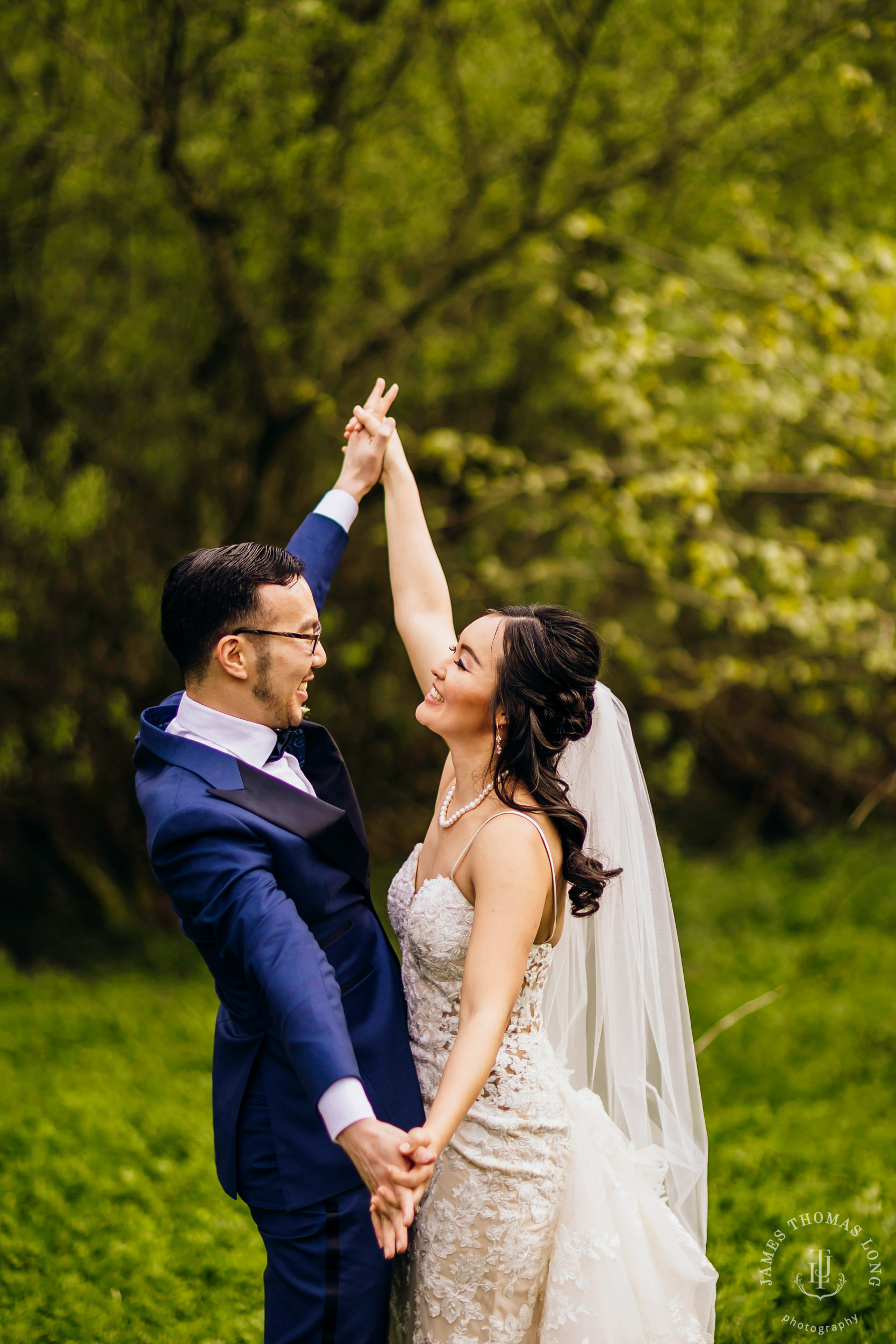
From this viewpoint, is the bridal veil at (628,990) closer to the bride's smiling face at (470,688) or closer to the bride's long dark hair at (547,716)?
the bride's long dark hair at (547,716)

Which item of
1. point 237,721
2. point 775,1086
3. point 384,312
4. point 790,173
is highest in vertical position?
point 790,173

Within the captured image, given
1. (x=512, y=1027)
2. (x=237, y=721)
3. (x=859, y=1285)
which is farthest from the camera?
(x=859, y=1285)

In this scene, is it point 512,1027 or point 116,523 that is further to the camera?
point 116,523

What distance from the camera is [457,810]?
255cm

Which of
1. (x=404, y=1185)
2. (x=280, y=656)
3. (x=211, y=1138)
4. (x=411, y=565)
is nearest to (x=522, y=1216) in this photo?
(x=404, y=1185)

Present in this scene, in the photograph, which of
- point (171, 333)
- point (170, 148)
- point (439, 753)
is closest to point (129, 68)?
point (170, 148)

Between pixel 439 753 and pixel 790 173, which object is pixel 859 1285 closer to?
pixel 439 753

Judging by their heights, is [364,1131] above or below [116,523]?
below

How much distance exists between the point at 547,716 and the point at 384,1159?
99 cm

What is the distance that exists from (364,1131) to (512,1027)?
0.63 meters

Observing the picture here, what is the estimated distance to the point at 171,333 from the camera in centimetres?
789

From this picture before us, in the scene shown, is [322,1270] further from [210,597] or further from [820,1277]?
[820,1277]

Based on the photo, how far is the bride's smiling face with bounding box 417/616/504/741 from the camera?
251 cm

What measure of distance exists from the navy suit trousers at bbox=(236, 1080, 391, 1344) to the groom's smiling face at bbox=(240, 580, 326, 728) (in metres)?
0.78
